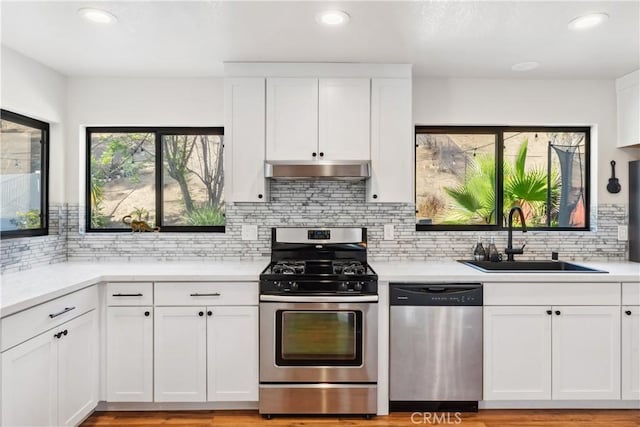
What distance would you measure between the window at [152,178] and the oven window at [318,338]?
3.66 ft

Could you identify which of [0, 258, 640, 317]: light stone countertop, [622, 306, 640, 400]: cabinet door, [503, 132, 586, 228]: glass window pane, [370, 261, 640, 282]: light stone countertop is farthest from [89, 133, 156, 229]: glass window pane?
[622, 306, 640, 400]: cabinet door

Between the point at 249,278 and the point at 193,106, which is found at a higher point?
the point at 193,106

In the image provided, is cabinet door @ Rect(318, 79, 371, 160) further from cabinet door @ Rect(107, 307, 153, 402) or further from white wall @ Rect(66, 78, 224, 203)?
cabinet door @ Rect(107, 307, 153, 402)

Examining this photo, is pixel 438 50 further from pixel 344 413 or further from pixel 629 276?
pixel 344 413

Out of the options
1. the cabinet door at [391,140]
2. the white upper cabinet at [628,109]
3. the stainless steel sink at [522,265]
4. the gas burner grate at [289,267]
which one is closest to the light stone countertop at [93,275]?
the gas burner grate at [289,267]

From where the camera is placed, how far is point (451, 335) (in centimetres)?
239

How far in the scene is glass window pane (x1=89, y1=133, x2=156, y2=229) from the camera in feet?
10.2

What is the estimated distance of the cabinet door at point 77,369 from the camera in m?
2.05

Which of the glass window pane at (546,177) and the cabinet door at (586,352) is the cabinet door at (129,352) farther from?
the glass window pane at (546,177)

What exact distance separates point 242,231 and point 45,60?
177cm

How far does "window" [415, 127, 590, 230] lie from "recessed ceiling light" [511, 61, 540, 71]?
19.8 inches

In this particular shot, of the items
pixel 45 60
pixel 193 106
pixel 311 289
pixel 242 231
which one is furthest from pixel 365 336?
pixel 45 60

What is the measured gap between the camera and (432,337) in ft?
7.84

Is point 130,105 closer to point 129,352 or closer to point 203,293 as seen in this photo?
point 203,293
